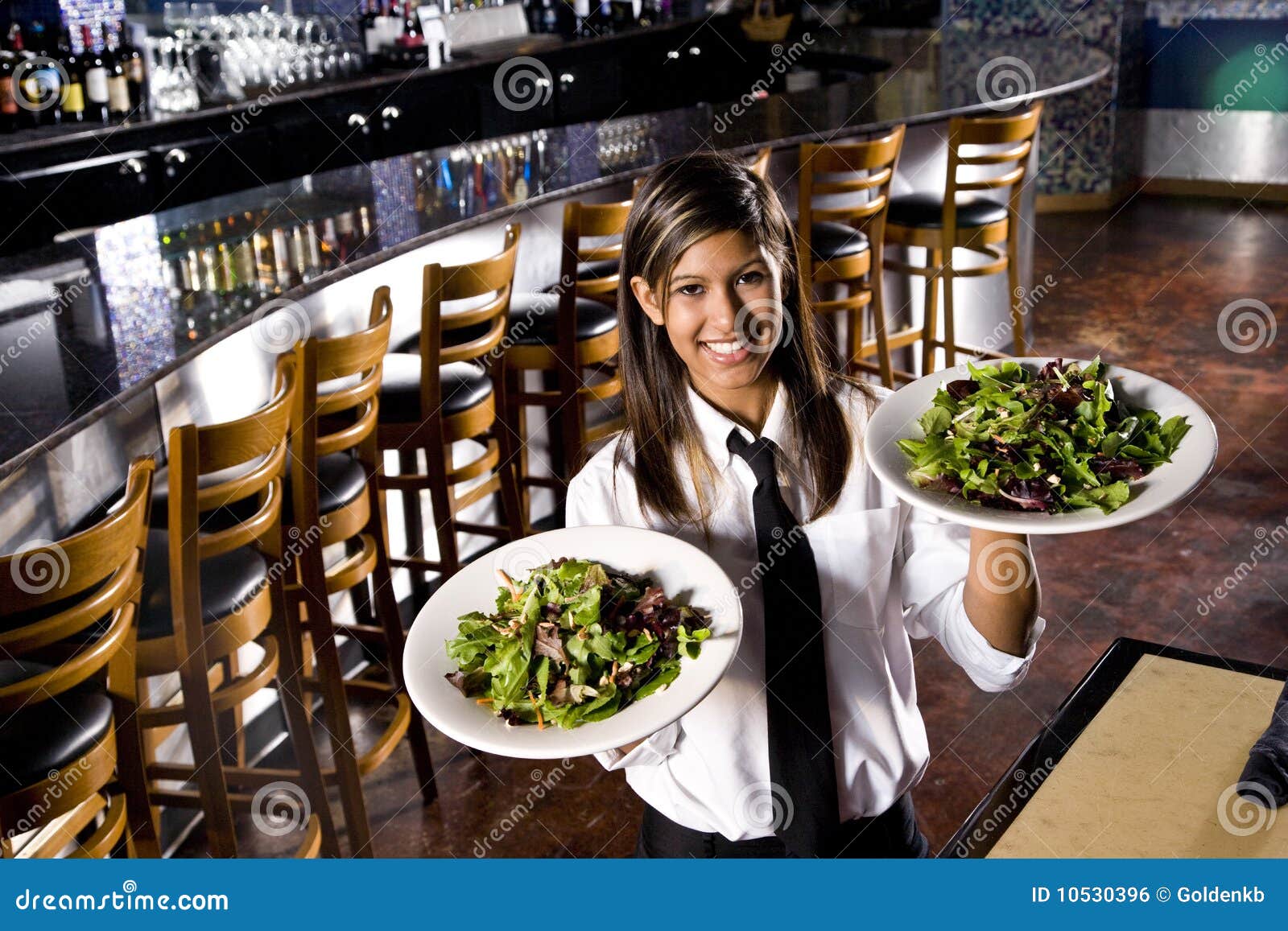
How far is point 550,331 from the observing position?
3533 mm

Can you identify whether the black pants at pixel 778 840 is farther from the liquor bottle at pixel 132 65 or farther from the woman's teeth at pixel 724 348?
the liquor bottle at pixel 132 65

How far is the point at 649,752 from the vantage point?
1.54 metres

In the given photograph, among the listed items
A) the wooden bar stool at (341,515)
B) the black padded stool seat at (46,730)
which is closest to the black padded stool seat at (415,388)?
the wooden bar stool at (341,515)

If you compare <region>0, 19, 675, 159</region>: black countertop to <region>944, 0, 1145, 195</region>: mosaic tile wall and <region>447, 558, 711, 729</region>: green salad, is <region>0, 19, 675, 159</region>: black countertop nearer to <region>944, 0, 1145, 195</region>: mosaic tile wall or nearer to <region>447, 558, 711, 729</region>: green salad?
<region>944, 0, 1145, 195</region>: mosaic tile wall

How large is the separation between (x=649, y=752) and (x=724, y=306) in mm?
550

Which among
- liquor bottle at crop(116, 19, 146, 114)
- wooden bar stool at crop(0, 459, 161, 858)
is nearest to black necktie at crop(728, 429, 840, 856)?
wooden bar stool at crop(0, 459, 161, 858)

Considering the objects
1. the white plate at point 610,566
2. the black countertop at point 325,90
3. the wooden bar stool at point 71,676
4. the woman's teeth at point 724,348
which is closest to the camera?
the white plate at point 610,566

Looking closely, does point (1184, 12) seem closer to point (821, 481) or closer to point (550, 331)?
point (550, 331)

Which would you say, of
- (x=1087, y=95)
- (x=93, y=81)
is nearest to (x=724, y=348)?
(x=93, y=81)

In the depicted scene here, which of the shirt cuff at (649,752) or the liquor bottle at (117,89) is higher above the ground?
the liquor bottle at (117,89)

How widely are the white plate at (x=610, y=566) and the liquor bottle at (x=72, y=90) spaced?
14.7ft

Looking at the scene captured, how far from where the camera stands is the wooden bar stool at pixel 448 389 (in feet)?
9.90

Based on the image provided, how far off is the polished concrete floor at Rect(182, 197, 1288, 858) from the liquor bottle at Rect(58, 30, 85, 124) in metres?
3.31

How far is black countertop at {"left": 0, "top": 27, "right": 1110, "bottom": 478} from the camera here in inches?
97.6
